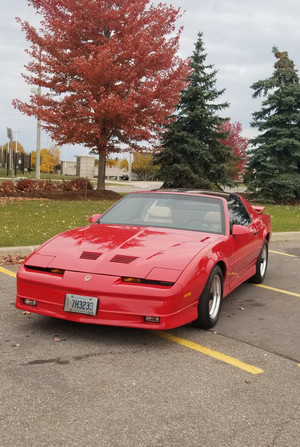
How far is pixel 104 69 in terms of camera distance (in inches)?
711

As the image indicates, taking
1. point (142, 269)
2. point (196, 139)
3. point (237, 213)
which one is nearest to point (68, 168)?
point (196, 139)

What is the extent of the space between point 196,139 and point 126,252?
22177mm

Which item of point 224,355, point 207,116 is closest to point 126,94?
point 207,116

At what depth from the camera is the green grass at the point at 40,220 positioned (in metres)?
9.33

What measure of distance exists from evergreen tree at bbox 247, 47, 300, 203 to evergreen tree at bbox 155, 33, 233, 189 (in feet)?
5.86

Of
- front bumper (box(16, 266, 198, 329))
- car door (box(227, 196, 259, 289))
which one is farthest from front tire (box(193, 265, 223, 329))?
car door (box(227, 196, 259, 289))

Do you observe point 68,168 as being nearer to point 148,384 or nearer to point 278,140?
point 278,140

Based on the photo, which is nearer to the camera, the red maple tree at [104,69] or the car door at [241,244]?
the car door at [241,244]

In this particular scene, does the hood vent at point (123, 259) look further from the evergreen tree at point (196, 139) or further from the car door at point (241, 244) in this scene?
the evergreen tree at point (196, 139)

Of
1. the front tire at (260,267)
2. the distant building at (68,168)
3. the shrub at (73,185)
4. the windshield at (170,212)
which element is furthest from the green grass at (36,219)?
the distant building at (68,168)

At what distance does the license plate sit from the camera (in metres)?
4.01

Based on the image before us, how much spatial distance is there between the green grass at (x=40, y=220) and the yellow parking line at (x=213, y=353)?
299 cm

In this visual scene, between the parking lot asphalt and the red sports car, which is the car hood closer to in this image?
the red sports car

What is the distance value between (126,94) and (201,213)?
14896 millimetres
